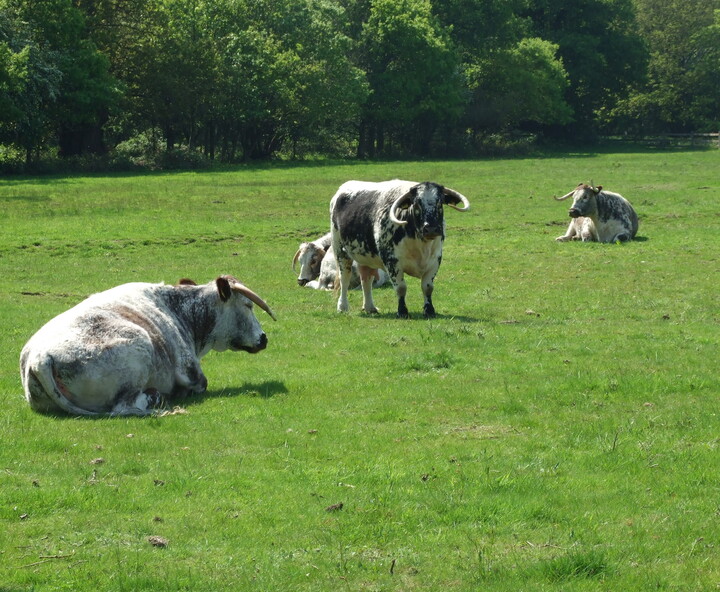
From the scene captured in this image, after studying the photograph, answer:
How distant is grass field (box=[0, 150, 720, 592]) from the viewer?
7.11 meters

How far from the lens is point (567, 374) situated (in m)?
13.2

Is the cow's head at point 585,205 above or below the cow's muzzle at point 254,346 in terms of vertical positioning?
above

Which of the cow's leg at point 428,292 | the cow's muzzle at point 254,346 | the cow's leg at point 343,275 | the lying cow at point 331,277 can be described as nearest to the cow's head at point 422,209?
the cow's leg at point 428,292

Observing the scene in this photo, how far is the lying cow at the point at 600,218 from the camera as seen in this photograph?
1204 inches

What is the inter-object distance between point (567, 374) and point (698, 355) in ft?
7.52

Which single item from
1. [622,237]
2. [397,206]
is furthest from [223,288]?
[622,237]

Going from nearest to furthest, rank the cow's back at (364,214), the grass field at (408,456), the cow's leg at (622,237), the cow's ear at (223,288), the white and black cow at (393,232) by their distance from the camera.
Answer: the grass field at (408,456) → the cow's ear at (223,288) → the white and black cow at (393,232) → the cow's back at (364,214) → the cow's leg at (622,237)

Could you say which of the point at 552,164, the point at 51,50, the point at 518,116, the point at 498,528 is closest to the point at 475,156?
the point at 518,116

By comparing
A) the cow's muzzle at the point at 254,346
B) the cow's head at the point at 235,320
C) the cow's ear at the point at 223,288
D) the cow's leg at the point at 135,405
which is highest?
the cow's ear at the point at 223,288

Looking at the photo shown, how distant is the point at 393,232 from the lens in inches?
738

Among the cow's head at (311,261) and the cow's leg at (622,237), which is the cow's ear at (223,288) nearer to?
the cow's head at (311,261)

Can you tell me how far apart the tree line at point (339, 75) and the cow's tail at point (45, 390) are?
46.7 meters

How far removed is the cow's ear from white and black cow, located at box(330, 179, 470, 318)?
5.48 meters

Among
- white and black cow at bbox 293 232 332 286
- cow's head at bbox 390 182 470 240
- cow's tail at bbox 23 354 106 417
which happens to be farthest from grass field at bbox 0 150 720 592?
white and black cow at bbox 293 232 332 286
